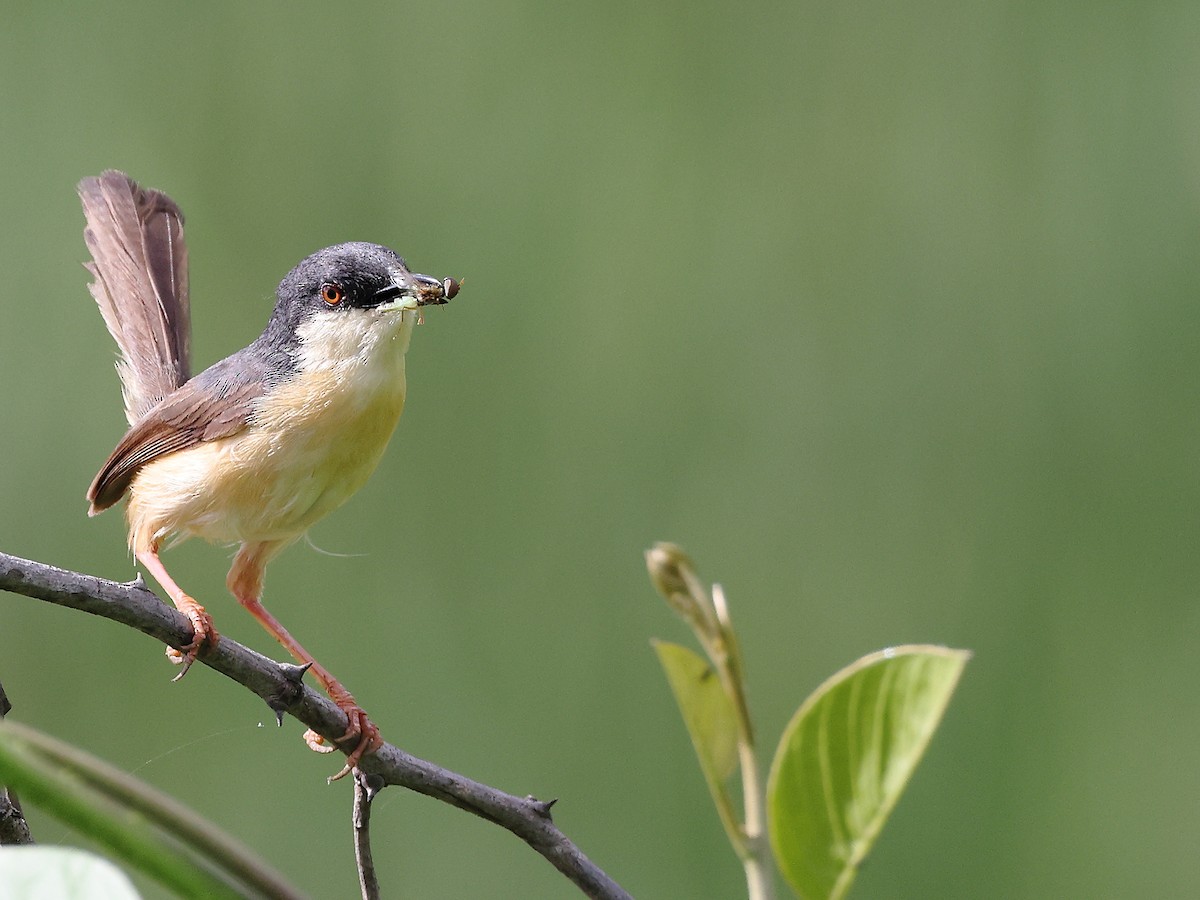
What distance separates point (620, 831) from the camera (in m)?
4.18

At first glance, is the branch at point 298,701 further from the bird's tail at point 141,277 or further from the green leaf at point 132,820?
the bird's tail at point 141,277

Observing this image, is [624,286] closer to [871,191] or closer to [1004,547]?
[871,191]

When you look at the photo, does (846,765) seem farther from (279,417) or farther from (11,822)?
(279,417)

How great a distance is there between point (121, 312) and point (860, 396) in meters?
2.81

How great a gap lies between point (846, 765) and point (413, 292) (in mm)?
1268

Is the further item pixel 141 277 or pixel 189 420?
pixel 141 277

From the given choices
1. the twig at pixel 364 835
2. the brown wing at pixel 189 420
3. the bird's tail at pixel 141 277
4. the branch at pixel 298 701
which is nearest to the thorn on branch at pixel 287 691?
the branch at pixel 298 701

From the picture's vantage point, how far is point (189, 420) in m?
2.14

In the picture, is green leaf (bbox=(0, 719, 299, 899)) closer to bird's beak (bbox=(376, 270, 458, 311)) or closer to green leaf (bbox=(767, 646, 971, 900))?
green leaf (bbox=(767, 646, 971, 900))

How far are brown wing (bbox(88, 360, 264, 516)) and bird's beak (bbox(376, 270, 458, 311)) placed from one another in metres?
0.29

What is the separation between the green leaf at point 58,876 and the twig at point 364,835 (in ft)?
1.77

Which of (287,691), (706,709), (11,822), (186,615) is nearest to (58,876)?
(706,709)

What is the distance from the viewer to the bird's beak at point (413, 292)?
5.79 ft

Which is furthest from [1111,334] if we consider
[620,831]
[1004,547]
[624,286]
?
[620,831]
